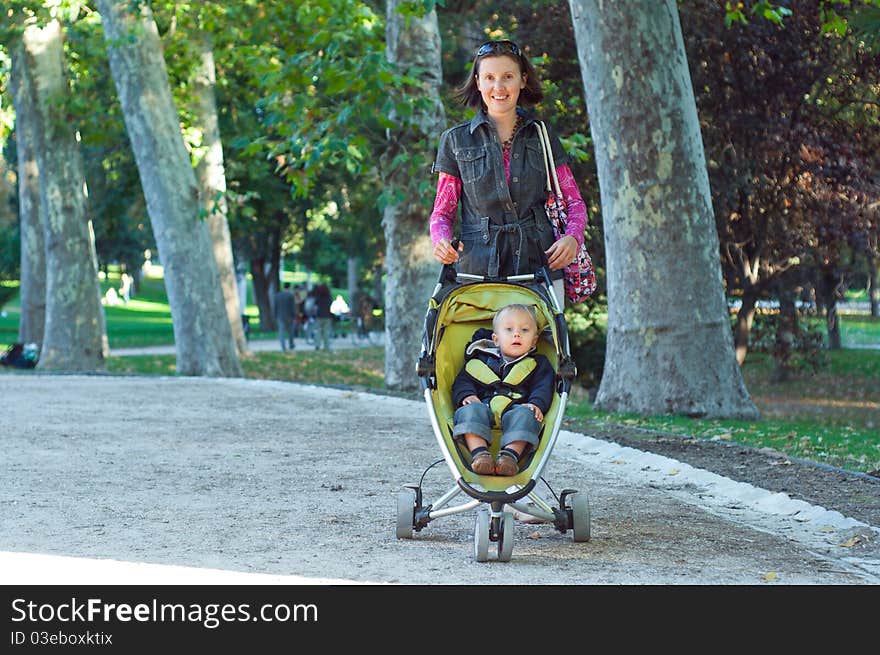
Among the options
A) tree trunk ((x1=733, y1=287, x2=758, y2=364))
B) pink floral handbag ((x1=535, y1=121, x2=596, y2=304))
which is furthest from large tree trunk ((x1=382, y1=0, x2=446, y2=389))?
pink floral handbag ((x1=535, y1=121, x2=596, y2=304))

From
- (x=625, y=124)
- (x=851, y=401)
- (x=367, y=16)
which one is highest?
(x=367, y=16)

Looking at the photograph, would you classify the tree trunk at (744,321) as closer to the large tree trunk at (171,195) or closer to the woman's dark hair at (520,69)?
the large tree trunk at (171,195)

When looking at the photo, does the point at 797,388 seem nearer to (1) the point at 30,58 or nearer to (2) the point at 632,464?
(1) the point at 30,58

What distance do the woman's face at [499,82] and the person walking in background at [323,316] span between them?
109 feet

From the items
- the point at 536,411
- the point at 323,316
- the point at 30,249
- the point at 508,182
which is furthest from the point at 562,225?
the point at 323,316

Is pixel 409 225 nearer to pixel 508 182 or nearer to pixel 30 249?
pixel 508 182

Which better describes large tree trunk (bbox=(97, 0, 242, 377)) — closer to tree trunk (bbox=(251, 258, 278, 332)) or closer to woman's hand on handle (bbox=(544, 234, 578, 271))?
woman's hand on handle (bbox=(544, 234, 578, 271))

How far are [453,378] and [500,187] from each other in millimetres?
943

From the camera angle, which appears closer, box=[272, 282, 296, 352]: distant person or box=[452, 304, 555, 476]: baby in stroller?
box=[452, 304, 555, 476]: baby in stroller

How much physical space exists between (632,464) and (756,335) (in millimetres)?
16543

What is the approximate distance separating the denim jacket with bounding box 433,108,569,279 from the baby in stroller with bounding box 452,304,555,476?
12.9 inches

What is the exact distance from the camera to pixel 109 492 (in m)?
8.64

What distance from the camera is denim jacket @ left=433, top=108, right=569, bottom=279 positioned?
7215mm

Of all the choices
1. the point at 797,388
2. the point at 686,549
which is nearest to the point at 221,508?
the point at 686,549
